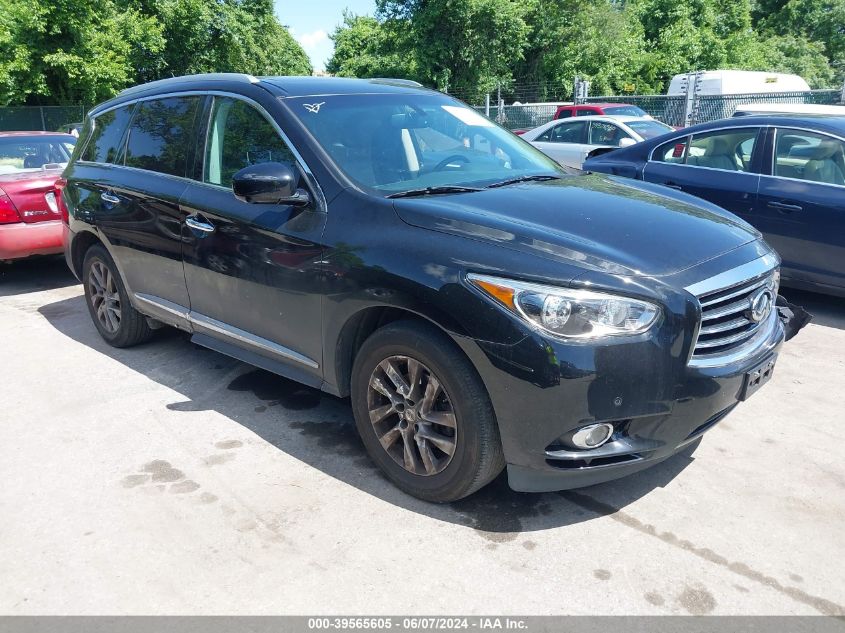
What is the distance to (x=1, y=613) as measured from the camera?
2621mm

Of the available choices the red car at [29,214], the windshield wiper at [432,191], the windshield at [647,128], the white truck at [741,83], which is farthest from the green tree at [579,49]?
the windshield wiper at [432,191]

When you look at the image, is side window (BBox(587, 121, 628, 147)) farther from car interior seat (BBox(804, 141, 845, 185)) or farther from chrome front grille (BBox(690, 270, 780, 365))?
chrome front grille (BBox(690, 270, 780, 365))

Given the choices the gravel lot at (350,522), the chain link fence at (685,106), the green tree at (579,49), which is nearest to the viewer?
the gravel lot at (350,522)

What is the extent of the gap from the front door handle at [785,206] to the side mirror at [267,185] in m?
4.21

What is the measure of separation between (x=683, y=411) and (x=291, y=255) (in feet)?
6.39

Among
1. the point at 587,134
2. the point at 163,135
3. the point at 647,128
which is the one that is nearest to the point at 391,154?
the point at 163,135

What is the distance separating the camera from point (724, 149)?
635 cm

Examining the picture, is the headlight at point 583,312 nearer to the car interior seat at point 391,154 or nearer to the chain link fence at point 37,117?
the car interior seat at point 391,154

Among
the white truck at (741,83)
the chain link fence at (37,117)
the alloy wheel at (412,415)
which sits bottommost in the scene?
the alloy wheel at (412,415)

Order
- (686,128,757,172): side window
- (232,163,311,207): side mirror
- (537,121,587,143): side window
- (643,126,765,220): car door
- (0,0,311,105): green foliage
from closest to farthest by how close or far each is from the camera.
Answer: (232,163,311,207): side mirror
(643,126,765,220): car door
(686,128,757,172): side window
(537,121,587,143): side window
(0,0,311,105): green foliage

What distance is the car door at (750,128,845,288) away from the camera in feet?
18.2

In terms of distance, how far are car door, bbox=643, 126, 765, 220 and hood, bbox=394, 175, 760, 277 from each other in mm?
2704

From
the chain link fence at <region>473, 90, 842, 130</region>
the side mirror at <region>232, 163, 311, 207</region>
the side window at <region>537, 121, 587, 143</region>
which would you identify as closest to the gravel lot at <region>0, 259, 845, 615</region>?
the side mirror at <region>232, 163, 311, 207</region>

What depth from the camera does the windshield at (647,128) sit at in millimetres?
12870
